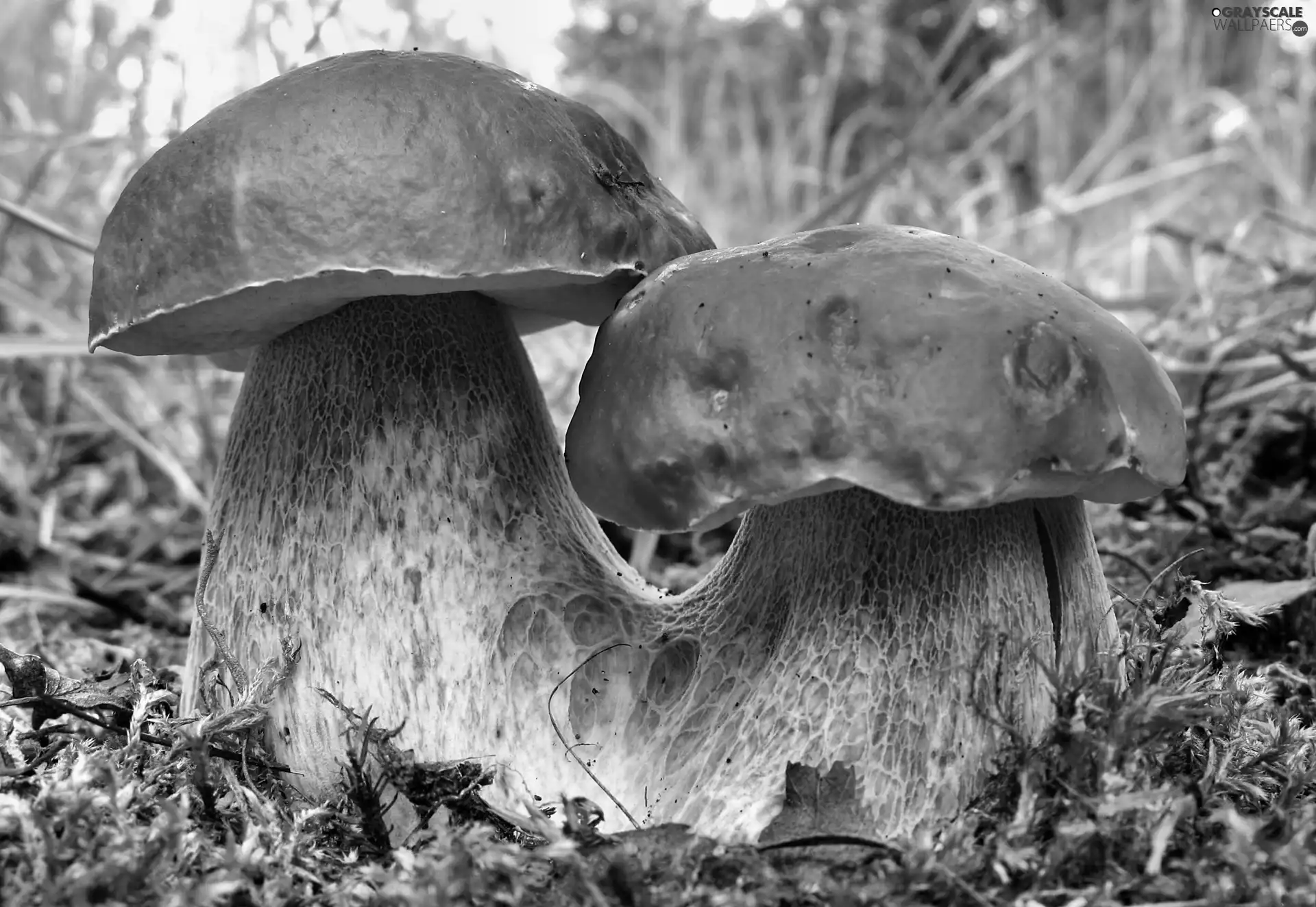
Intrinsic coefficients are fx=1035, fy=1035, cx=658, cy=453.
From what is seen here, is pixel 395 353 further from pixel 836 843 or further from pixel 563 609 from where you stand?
pixel 836 843

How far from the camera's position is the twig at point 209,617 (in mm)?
1440

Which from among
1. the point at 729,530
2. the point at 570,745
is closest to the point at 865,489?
the point at 570,745

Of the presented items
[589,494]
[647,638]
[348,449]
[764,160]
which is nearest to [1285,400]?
[647,638]

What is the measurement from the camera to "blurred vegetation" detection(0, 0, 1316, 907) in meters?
1.09

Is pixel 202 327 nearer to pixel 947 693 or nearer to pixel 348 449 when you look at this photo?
pixel 348 449

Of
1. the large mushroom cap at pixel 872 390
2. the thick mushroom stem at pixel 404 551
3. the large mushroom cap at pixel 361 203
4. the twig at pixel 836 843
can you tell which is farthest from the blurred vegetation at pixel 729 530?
the large mushroom cap at pixel 361 203

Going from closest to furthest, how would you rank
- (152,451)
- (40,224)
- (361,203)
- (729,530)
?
(361,203) → (40,224) → (729,530) → (152,451)

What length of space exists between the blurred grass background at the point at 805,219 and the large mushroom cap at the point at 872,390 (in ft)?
2.89

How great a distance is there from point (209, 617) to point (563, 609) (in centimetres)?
53

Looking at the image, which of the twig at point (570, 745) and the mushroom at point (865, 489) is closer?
the mushroom at point (865, 489)

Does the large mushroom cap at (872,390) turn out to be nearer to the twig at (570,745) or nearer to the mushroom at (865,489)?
the mushroom at (865,489)

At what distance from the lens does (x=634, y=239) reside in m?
1.39

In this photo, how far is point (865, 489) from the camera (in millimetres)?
1238

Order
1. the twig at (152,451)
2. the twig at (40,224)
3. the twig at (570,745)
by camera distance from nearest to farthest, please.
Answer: the twig at (570,745) → the twig at (40,224) → the twig at (152,451)
